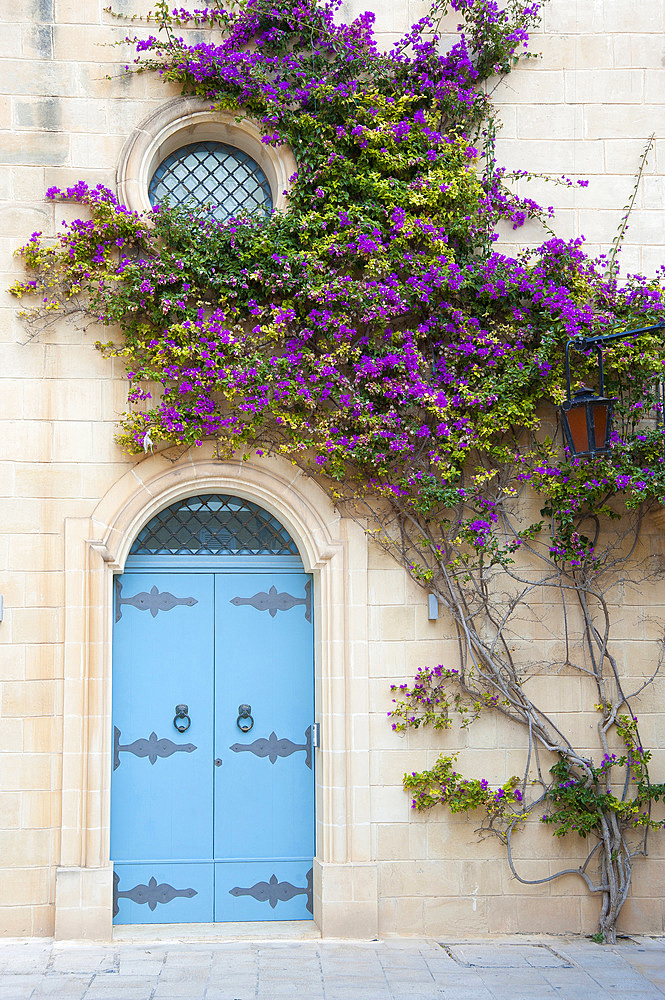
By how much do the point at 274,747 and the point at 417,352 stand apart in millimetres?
2639

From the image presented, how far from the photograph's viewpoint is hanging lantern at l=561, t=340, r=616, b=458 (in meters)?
4.98

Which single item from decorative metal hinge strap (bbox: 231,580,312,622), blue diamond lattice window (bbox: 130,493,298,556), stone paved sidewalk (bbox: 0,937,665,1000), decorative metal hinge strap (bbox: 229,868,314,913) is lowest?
stone paved sidewalk (bbox: 0,937,665,1000)

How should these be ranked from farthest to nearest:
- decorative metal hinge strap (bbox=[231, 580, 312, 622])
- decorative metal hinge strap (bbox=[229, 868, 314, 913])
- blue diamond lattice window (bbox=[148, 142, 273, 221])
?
blue diamond lattice window (bbox=[148, 142, 273, 221])
decorative metal hinge strap (bbox=[231, 580, 312, 622])
decorative metal hinge strap (bbox=[229, 868, 314, 913])

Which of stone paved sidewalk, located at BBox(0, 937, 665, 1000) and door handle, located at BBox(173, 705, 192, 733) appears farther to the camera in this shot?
door handle, located at BBox(173, 705, 192, 733)

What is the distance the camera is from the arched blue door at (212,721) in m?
5.45

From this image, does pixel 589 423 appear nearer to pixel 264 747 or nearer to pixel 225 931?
pixel 264 747

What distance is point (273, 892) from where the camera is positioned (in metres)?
5.50

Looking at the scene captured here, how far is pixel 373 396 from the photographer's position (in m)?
5.50

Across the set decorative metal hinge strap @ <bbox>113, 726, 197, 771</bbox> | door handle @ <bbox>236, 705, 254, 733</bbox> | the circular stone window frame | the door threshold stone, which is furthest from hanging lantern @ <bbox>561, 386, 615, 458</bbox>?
the door threshold stone

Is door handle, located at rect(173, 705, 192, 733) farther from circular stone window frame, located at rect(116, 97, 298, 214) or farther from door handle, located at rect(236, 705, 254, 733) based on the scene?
circular stone window frame, located at rect(116, 97, 298, 214)

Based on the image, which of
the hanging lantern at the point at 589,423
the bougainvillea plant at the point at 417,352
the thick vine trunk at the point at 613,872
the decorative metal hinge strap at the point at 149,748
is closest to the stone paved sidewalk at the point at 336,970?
the thick vine trunk at the point at 613,872

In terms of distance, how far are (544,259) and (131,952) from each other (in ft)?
15.8

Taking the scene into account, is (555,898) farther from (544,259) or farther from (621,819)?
(544,259)

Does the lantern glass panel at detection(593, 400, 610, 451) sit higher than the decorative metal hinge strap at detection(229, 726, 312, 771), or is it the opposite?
the lantern glass panel at detection(593, 400, 610, 451)
